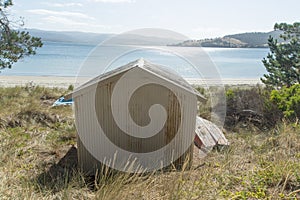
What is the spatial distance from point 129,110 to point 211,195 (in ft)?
8.90

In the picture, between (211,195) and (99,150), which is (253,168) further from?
(99,150)

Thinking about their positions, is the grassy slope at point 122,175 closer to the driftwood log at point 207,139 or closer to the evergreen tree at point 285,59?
the driftwood log at point 207,139

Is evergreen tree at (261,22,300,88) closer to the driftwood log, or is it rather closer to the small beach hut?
the driftwood log

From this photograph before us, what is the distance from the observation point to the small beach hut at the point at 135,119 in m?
5.16

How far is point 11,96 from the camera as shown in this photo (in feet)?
40.6

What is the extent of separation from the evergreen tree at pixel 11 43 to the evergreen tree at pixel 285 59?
1028 cm

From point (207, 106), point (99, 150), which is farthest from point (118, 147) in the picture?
point (207, 106)

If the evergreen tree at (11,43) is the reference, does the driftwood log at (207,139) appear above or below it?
below

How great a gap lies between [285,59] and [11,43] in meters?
11.6

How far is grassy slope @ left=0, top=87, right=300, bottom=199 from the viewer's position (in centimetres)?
319

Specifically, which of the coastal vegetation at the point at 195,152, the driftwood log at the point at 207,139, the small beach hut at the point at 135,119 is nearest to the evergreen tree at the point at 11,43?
the coastal vegetation at the point at 195,152

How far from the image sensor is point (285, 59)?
1122 centimetres

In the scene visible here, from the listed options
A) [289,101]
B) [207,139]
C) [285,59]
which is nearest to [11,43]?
[207,139]

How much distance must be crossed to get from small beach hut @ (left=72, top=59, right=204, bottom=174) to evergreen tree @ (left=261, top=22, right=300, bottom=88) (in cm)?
743
